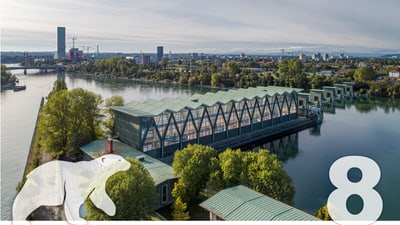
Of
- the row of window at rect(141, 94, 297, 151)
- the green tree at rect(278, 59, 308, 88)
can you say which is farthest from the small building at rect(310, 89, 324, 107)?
the green tree at rect(278, 59, 308, 88)

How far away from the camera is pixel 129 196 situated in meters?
3.77

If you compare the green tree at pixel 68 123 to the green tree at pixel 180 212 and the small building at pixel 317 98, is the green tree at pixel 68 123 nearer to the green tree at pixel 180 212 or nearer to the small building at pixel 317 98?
the green tree at pixel 180 212

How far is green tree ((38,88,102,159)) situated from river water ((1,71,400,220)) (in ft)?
3.17

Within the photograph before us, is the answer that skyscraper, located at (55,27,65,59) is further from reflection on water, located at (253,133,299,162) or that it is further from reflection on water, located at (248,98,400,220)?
reflection on water, located at (253,133,299,162)

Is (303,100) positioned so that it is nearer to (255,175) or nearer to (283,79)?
(255,175)

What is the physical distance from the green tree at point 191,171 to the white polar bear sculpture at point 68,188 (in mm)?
938

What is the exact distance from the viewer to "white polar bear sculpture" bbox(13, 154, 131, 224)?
368cm

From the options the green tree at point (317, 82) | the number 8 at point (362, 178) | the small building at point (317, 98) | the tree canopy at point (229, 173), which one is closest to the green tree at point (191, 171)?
the tree canopy at point (229, 173)

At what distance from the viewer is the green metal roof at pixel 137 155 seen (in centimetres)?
540

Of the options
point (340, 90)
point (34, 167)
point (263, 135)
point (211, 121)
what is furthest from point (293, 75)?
point (34, 167)

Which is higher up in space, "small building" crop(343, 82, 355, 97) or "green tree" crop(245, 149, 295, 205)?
"small building" crop(343, 82, 355, 97)

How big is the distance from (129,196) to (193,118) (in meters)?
4.69

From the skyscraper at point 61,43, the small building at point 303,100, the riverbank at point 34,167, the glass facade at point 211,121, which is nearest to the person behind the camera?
the riverbank at point 34,167
